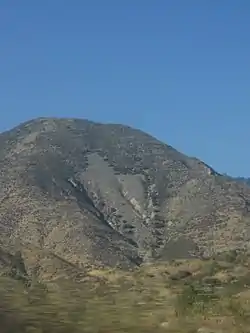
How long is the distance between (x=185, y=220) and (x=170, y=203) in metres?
31.4

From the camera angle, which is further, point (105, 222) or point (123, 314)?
point (105, 222)

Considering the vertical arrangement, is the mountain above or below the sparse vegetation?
above

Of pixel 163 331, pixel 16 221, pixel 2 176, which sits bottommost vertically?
pixel 163 331

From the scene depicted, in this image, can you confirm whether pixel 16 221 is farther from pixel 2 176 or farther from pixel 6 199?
pixel 2 176

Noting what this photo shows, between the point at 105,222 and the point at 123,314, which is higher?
the point at 105,222

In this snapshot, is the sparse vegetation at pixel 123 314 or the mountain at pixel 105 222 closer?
the sparse vegetation at pixel 123 314

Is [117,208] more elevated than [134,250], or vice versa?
[117,208]

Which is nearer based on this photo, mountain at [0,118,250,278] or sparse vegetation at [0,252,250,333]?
sparse vegetation at [0,252,250,333]

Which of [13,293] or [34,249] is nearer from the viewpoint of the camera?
[13,293]

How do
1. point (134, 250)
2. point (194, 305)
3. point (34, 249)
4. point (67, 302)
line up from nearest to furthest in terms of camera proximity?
point (67, 302)
point (194, 305)
point (34, 249)
point (134, 250)

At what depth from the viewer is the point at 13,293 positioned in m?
19.6

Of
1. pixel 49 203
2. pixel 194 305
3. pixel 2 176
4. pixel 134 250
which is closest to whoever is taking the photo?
pixel 194 305

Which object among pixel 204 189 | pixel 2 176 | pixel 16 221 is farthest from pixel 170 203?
pixel 16 221

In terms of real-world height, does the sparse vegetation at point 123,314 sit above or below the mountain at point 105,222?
below
